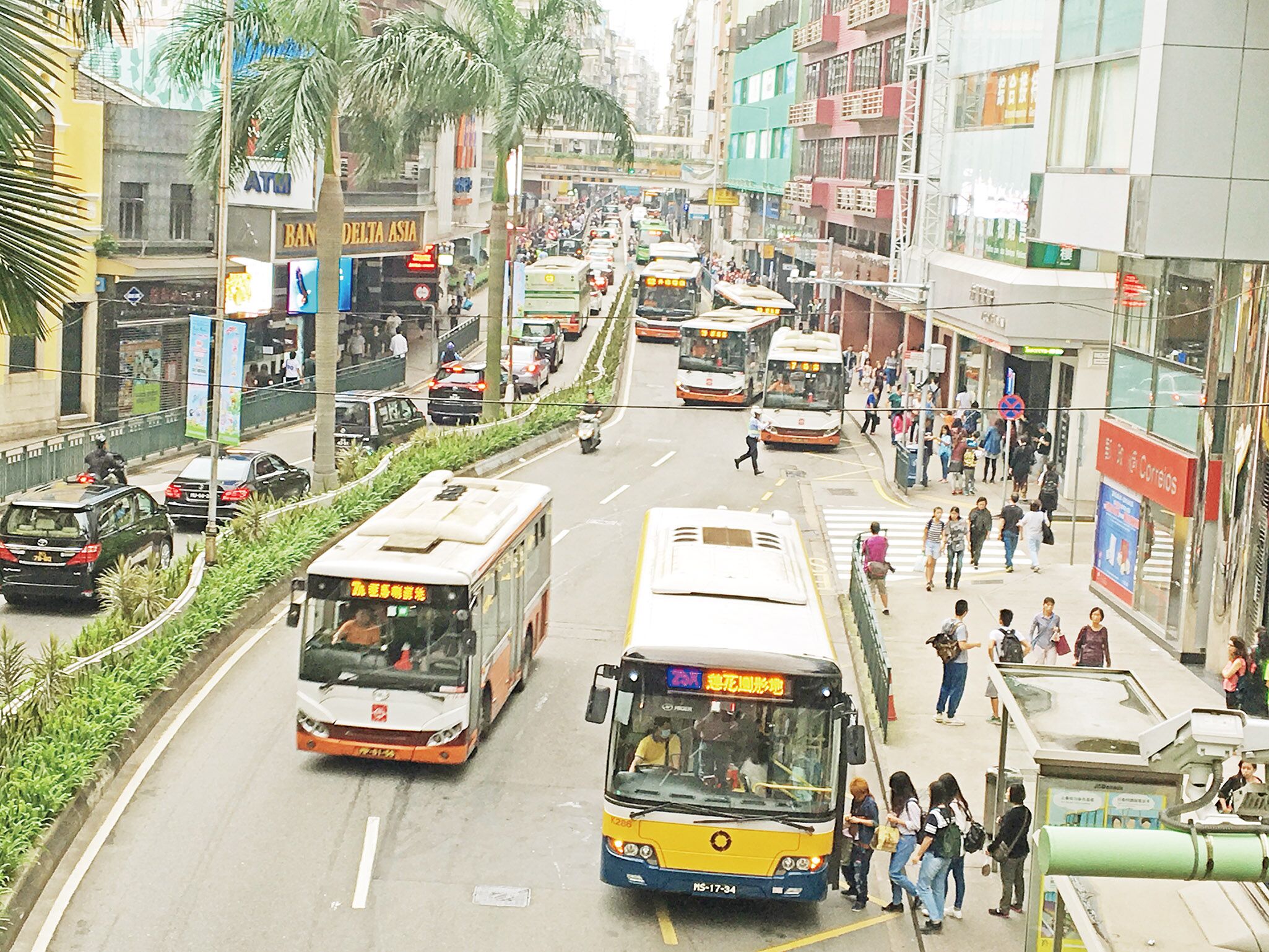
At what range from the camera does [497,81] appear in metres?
37.3

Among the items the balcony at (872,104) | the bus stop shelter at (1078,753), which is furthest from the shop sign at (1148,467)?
the balcony at (872,104)

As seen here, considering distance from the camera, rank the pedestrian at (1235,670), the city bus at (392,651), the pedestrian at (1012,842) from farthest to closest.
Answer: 1. the pedestrian at (1235,670)
2. the city bus at (392,651)
3. the pedestrian at (1012,842)

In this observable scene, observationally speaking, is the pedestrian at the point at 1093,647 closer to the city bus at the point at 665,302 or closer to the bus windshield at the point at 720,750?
the bus windshield at the point at 720,750

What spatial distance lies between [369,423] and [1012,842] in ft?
94.4

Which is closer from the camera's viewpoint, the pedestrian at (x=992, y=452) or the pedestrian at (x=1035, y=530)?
the pedestrian at (x=1035, y=530)

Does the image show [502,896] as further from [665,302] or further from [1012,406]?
[665,302]

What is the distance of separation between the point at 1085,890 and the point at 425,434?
31689mm

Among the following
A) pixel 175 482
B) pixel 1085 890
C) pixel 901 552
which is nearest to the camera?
pixel 1085 890

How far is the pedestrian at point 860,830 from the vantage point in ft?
47.9

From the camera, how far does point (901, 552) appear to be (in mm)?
33281

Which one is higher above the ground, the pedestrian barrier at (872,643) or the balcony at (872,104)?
the balcony at (872,104)

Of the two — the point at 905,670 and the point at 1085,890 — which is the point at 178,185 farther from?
the point at 1085,890

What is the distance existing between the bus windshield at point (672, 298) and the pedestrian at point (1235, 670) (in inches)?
2023

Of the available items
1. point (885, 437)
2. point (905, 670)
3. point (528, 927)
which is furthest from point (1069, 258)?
point (528, 927)
